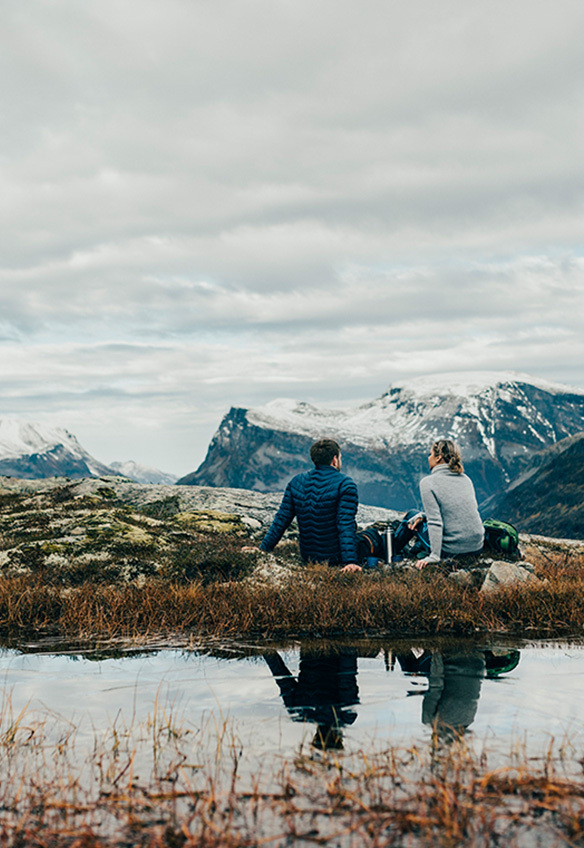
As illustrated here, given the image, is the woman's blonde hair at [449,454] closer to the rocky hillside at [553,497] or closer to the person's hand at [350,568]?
the person's hand at [350,568]

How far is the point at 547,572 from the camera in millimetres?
11930

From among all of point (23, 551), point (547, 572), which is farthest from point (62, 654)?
point (547, 572)

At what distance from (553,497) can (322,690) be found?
14531 cm

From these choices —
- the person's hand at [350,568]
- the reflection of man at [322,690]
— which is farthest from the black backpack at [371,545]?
the reflection of man at [322,690]

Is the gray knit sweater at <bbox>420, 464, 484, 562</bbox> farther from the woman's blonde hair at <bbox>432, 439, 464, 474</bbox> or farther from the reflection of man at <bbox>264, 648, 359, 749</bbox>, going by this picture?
the reflection of man at <bbox>264, 648, 359, 749</bbox>

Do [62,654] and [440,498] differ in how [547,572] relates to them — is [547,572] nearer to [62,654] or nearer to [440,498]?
[440,498]

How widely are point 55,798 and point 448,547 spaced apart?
874 cm

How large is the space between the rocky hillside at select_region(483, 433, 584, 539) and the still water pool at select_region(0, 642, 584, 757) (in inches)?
4191

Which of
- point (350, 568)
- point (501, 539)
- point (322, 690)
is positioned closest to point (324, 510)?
point (350, 568)

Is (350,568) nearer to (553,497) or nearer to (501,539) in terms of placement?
(501,539)

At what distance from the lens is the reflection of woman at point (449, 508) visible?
1102 centimetres

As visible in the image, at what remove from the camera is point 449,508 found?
1118cm

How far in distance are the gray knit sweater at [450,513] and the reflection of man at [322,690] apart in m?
4.17

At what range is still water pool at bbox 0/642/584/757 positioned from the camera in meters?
4.72
